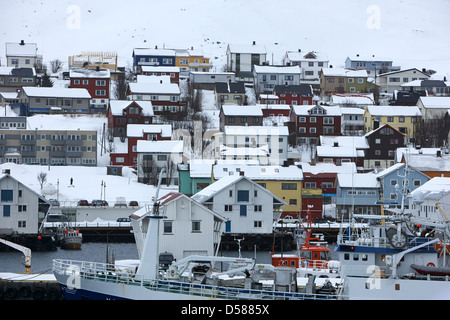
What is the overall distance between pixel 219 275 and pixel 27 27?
10615cm


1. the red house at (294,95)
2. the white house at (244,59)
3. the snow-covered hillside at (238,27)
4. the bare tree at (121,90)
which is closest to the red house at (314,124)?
the red house at (294,95)

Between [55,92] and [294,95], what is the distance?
20.1 metres

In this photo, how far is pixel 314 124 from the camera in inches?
2938

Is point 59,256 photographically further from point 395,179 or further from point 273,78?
point 273,78

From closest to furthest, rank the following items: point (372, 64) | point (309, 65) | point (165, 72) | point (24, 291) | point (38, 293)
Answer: point (24, 291)
point (38, 293)
point (165, 72)
point (309, 65)
point (372, 64)

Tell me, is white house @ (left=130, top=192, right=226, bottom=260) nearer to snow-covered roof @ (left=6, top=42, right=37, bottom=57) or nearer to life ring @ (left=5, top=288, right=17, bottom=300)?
life ring @ (left=5, top=288, right=17, bottom=300)

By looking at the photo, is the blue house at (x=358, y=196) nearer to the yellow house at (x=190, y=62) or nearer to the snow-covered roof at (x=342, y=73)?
the snow-covered roof at (x=342, y=73)

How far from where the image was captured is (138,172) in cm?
6278

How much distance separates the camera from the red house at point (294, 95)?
8438 centimetres

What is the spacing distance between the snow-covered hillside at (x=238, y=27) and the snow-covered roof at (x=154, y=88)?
24912mm

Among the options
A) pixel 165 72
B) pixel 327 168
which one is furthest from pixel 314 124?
pixel 165 72

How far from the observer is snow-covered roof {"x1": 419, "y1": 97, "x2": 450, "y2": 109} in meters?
79.6

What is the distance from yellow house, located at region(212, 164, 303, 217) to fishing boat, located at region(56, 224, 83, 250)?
1083cm
